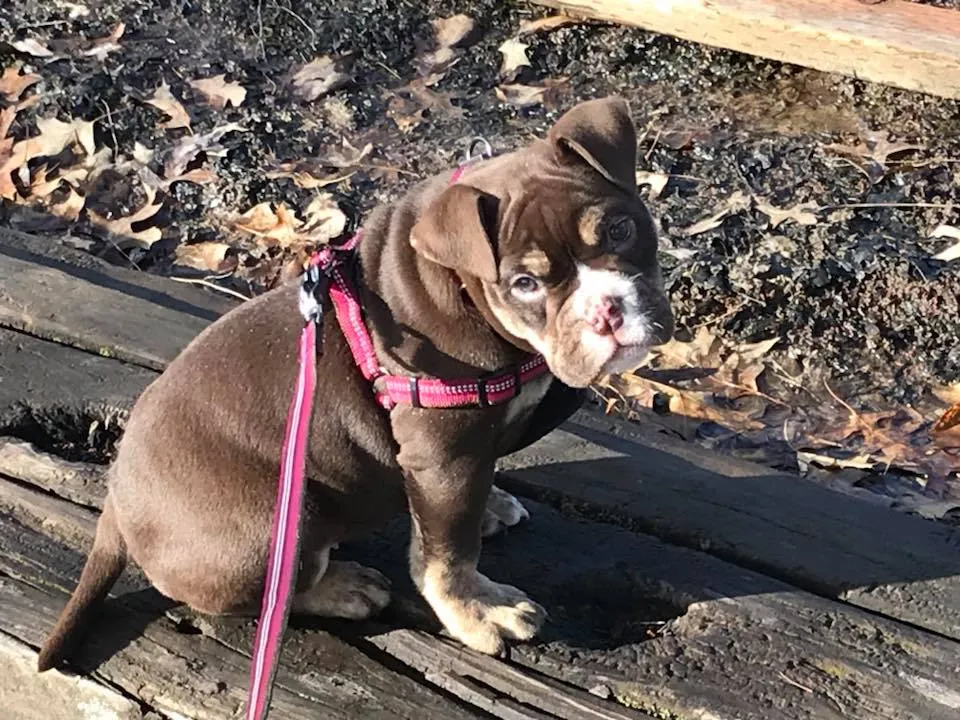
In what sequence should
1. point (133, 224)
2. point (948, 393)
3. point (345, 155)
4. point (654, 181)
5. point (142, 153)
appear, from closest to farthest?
1. point (948, 393)
2. point (654, 181)
3. point (133, 224)
4. point (345, 155)
5. point (142, 153)

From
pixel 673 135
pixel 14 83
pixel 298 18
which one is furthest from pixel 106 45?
pixel 673 135

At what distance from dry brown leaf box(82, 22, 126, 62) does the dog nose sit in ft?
16.8

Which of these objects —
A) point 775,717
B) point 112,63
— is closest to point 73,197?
point 112,63

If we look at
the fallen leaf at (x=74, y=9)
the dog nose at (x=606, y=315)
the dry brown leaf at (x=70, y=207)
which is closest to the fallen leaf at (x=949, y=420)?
the dog nose at (x=606, y=315)

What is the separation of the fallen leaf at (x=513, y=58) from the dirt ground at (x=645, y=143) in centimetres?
4

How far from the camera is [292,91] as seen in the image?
22.5 ft

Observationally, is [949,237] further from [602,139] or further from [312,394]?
[312,394]

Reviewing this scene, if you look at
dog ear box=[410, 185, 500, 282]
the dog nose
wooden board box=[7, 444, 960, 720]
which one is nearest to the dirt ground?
wooden board box=[7, 444, 960, 720]

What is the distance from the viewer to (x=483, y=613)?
3264 millimetres

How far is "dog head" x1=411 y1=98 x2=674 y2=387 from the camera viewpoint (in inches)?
114

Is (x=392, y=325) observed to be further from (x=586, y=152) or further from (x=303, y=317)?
(x=586, y=152)

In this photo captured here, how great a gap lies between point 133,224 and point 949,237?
363cm

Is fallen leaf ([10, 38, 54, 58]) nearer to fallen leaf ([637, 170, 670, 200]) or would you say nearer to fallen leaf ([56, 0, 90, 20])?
fallen leaf ([56, 0, 90, 20])

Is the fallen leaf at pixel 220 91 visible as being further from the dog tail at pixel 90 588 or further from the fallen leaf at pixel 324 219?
the dog tail at pixel 90 588
